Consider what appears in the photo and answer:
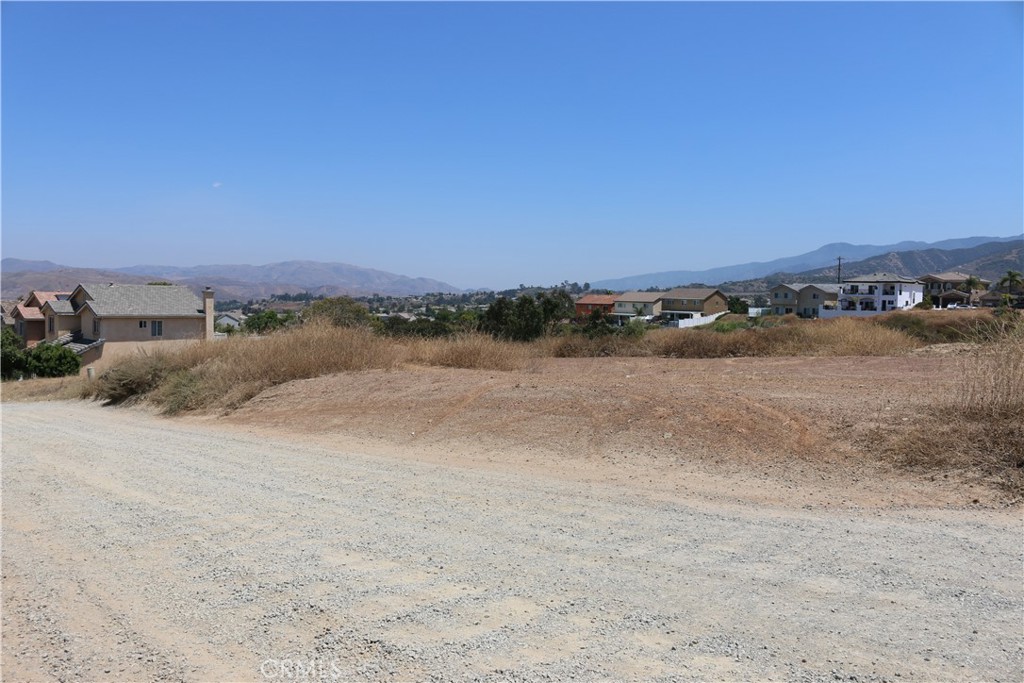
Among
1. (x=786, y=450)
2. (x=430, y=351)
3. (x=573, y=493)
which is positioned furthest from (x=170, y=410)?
(x=786, y=450)

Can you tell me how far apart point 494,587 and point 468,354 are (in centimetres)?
1432

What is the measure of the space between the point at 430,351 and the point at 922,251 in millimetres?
151620

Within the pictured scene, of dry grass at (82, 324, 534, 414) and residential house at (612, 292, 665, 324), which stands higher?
residential house at (612, 292, 665, 324)

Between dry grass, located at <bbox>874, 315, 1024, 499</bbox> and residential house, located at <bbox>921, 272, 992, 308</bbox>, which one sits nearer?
dry grass, located at <bbox>874, 315, 1024, 499</bbox>

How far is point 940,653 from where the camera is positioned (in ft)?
13.9

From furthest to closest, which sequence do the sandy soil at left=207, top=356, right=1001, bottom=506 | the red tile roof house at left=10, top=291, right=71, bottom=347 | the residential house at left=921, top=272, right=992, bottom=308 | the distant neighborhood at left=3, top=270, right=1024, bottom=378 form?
the residential house at left=921, top=272, right=992, bottom=308, the red tile roof house at left=10, top=291, right=71, bottom=347, the distant neighborhood at left=3, top=270, right=1024, bottom=378, the sandy soil at left=207, top=356, right=1001, bottom=506

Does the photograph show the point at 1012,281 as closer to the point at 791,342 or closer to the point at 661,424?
the point at 791,342

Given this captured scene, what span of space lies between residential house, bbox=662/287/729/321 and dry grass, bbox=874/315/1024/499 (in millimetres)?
99343

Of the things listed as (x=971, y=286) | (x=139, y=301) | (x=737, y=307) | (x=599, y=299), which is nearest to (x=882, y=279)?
(x=971, y=286)

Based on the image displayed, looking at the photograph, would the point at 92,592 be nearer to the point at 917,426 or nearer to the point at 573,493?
the point at 573,493

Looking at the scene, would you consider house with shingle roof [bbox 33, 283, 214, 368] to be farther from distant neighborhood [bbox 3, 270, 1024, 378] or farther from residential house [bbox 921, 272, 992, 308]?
residential house [bbox 921, 272, 992, 308]

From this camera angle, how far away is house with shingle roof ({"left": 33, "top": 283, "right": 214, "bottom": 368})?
2095 inches

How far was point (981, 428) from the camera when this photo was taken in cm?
840

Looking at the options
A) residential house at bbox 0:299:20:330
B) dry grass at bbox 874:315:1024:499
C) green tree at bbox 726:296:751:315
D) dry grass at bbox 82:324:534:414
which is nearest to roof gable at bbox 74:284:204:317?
residential house at bbox 0:299:20:330
